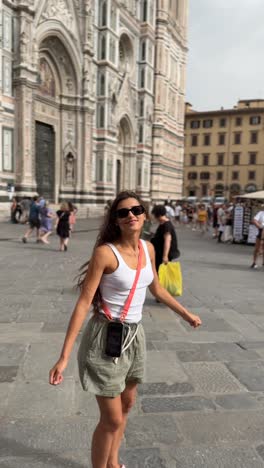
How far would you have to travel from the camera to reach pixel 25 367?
3.27 m

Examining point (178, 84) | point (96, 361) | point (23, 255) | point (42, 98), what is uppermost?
point (178, 84)

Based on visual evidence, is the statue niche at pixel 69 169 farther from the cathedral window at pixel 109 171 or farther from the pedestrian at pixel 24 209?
the pedestrian at pixel 24 209

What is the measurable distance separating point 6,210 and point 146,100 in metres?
18.3

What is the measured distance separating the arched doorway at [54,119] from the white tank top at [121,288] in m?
20.8

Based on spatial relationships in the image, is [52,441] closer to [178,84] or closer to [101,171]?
[101,171]

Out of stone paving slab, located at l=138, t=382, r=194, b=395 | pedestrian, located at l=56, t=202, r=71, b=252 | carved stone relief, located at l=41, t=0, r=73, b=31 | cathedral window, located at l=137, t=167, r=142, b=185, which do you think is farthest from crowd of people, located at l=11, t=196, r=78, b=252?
cathedral window, located at l=137, t=167, r=142, b=185

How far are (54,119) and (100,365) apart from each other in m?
23.0

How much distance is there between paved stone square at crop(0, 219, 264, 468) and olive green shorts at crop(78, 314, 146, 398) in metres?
0.69

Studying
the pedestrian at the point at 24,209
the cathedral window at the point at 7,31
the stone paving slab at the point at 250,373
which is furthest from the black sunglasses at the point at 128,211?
the cathedral window at the point at 7,31

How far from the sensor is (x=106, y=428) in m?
1.81

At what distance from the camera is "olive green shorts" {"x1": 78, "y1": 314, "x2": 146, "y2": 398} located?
5.80 feet

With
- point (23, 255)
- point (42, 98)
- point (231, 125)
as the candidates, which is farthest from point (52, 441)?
point (231, 125)

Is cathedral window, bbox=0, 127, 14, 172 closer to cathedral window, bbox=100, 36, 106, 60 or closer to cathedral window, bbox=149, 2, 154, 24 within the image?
cathedral window, bbox=100, 36, 106, 60

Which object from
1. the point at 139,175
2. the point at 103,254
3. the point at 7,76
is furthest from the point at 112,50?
the point at 103,254
